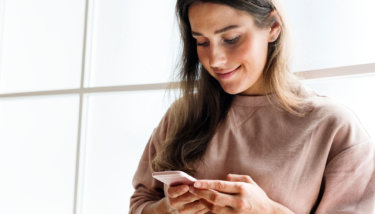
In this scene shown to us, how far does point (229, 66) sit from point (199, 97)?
24 cm

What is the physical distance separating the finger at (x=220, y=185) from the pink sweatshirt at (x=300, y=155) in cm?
17

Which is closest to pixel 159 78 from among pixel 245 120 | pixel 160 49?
pixel 160 49

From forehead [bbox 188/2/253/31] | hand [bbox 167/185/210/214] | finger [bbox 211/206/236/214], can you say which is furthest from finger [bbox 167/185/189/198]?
forehead [bbox 188/2/253/31]

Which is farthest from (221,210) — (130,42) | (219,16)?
(130,42)

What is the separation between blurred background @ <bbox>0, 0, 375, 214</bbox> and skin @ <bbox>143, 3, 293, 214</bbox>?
329 millimetres

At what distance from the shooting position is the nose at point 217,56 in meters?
1.31

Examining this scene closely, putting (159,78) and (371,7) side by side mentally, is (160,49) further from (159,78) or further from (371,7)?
(371,7)

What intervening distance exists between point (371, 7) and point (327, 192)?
2.03 ft

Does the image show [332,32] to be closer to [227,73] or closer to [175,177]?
[227,73]

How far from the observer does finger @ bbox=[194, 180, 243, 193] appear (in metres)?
1.15

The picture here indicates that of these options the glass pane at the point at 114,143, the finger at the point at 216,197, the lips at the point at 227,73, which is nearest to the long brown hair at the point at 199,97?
the lips at the point at 227,73

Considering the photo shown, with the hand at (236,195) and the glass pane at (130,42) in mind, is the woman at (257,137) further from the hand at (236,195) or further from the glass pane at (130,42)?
the glass pane at (130,42)

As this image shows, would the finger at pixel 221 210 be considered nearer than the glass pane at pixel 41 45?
Yes

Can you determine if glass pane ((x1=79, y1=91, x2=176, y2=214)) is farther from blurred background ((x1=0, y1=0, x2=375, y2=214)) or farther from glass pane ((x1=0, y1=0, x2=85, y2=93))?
glass pane ((x1=0, y1=0, x2=85, y2=93))
